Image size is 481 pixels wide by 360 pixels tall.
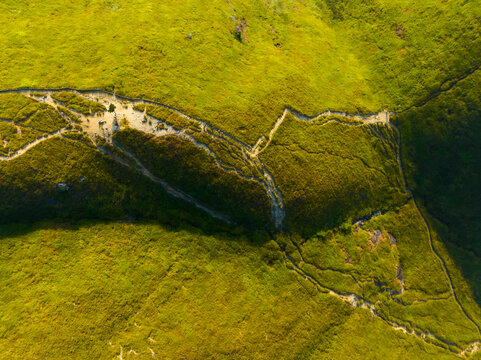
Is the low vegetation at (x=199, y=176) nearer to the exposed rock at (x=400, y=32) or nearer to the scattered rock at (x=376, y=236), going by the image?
the scattered rock at (x=376, y=236)

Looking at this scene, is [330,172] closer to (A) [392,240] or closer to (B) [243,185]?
(B) [243,185]

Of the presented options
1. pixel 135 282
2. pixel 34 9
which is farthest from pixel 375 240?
pixel 34 9

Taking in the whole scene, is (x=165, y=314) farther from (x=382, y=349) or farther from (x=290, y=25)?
(x=290, y=25)

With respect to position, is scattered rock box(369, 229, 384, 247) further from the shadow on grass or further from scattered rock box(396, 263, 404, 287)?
the shadow on grass

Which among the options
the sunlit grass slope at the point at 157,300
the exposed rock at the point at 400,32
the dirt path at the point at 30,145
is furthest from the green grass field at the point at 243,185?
the exposed rock at the point at 400,32

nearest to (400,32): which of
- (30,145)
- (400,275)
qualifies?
(400,275)

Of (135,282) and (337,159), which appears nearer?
(135,282)

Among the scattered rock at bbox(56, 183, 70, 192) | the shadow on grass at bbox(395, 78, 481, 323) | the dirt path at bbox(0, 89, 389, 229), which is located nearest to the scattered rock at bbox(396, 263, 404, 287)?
the shadow on grass at bbox(395, 78, 481, 323)

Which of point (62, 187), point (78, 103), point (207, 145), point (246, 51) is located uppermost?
point (246, 51)
